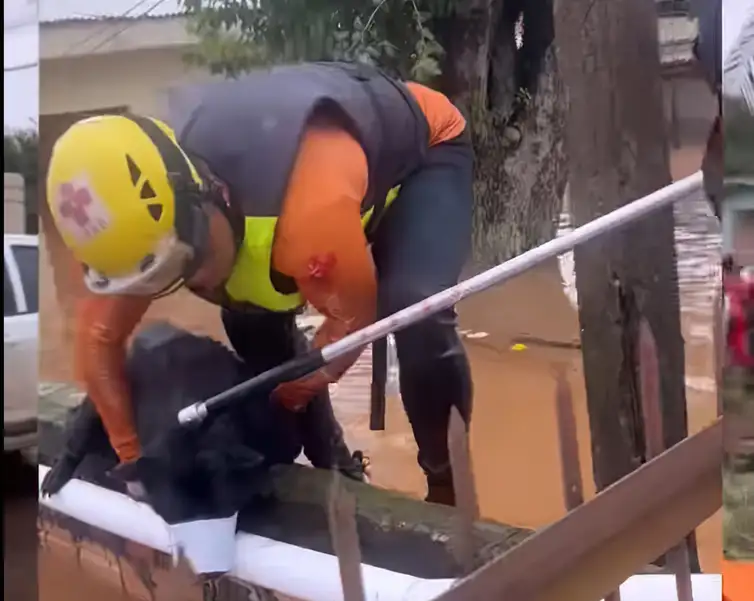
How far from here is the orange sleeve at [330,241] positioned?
2.46 ft

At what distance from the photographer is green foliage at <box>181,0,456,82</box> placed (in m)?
0.75

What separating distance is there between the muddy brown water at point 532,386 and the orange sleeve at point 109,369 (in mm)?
214

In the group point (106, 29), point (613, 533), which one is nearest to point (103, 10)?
point (106, 29)

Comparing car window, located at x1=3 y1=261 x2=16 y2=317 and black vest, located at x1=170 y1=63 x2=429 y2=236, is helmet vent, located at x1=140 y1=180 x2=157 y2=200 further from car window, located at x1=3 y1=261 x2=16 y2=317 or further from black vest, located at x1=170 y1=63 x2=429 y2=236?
car window, located at x1=3 y1=261 x2=16 y2=317

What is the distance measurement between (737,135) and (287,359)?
464 millimetres

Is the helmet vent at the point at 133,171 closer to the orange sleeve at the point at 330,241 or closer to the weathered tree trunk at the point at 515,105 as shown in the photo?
the orange sleeve at the point at 330,241

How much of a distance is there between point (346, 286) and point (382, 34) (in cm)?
24

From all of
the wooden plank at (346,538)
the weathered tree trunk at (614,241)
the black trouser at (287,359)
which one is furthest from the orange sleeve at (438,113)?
the wooden plank at (346,538)

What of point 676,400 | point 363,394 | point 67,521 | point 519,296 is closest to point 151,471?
point 67,521

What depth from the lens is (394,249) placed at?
753mm

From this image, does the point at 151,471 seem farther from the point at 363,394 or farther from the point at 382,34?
the point at 382,34

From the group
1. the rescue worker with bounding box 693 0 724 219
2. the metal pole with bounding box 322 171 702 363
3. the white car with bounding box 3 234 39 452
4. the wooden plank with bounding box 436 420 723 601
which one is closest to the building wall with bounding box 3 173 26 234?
the white car with bounding box 3 234 39 452

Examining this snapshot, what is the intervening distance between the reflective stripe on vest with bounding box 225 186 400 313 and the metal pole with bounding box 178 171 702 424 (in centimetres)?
6

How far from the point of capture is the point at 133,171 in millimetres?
755
